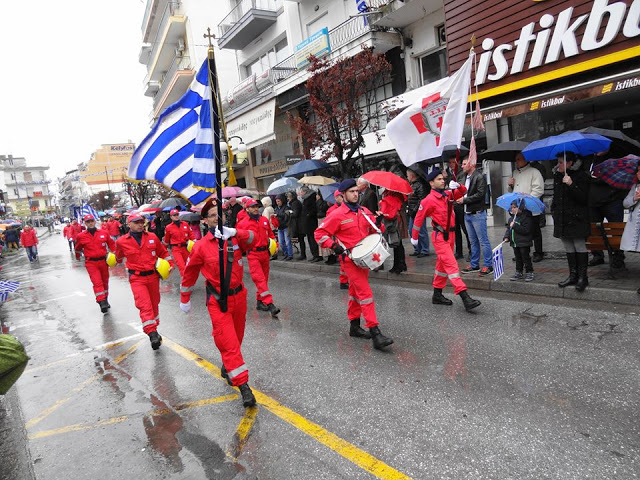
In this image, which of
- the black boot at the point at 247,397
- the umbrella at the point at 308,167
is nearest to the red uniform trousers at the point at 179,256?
the umbrella at the point at 308,167

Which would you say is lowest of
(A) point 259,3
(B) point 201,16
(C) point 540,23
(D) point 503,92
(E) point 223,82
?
(D) point 503,92

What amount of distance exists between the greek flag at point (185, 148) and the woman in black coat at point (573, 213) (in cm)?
474

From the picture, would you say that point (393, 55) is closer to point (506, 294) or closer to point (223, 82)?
point (506, 294)

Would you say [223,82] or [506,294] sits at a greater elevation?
[223,82]

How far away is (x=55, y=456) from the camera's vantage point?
11.1 ft

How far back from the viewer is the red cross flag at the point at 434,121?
624cm

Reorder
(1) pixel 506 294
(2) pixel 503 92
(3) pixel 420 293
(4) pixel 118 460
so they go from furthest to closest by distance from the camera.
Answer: (2) pixel 503 92
(3) pixel 420 293
(1) pixel 506 294
(4) pixel 118 460

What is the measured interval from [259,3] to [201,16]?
27.7ft

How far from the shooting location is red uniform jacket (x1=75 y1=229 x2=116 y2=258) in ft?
28.0

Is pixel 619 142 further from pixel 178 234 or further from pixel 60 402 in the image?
pixel 178 234

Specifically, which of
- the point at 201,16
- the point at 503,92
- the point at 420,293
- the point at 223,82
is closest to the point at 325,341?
the point at 420,293

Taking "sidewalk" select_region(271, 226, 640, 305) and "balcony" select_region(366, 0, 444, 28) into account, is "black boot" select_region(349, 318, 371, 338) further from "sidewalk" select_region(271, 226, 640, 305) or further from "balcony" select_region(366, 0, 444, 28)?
"balcony" select_region(366, 0, 444, 28)

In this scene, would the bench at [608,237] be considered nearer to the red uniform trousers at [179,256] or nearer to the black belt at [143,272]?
the black belt at [143,272]

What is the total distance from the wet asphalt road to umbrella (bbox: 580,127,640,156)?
8.61 ft
